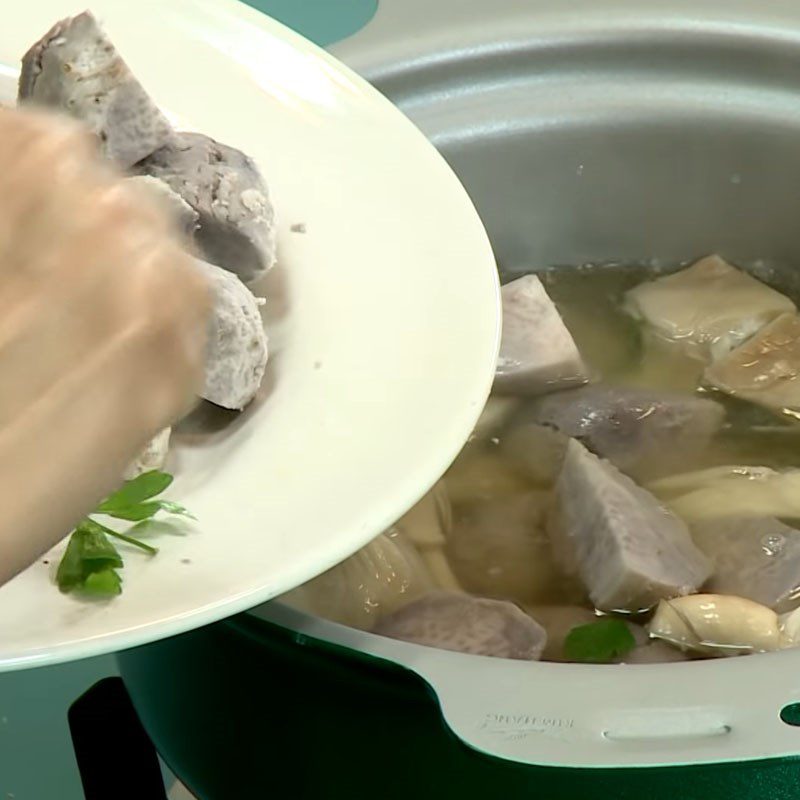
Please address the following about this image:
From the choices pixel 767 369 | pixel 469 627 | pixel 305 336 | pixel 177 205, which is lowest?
pixel 767 369

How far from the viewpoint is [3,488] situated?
33cm

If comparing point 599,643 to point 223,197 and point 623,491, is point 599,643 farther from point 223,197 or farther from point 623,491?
point 223,197

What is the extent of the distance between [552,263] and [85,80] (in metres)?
0.64

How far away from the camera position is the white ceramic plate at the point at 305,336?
473mm

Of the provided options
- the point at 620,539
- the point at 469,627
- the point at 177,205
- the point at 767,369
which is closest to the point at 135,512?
the point at 177,205

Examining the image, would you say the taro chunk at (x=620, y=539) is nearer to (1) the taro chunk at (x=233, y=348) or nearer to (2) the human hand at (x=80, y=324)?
(1) the taro chunk at (x=233, y=348)

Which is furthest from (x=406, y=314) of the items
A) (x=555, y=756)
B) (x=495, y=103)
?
(x=495, y=103)

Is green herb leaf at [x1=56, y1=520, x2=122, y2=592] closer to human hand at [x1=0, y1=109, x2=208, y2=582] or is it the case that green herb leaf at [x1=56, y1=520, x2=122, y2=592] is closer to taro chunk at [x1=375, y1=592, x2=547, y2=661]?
human hand at [x1=0, y1=109, x2=208, y2=582]

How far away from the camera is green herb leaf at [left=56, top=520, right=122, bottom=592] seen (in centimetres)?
47

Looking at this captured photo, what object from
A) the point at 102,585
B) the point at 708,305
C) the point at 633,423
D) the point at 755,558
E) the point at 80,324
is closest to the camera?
the point at 80,324

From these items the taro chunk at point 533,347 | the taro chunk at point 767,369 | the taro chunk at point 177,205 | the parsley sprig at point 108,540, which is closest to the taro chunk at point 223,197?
the taro chunk at point 177,205

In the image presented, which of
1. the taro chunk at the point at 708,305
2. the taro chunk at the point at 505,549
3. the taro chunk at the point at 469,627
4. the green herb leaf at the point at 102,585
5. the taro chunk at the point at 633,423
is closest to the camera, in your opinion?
the green herb leaf at the point at 102,585

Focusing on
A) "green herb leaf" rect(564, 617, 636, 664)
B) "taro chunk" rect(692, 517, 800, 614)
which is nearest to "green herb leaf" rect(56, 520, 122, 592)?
"green herb leaf" rect(564, 617, 636, 664)

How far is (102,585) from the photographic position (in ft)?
1.54
